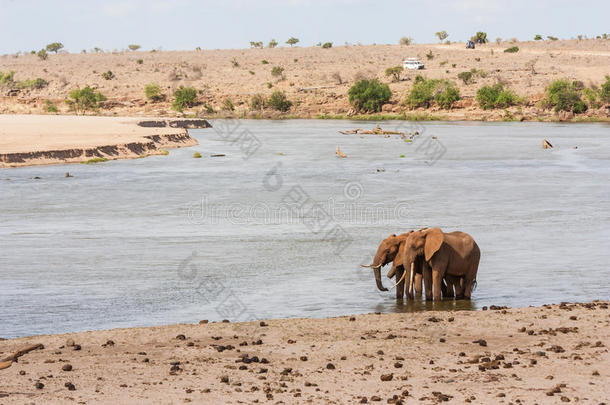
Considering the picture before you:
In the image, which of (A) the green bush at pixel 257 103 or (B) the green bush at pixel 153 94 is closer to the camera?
(A) the green bush at pixel 257 103

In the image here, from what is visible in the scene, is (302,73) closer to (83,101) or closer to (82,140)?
(83,101)

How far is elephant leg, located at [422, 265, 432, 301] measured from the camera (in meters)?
15.4

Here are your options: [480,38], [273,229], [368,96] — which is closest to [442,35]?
[480,38]

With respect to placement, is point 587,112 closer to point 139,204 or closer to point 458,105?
point 458,105

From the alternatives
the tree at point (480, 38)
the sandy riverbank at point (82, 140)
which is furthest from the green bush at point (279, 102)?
the tree at point (480, 38)

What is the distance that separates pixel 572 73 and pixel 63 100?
172ft

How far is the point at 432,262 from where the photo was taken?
15180 millimetres

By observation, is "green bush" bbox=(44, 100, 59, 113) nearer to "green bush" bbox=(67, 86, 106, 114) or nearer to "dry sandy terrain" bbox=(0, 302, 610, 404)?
"green bush" bbox=(67, 86, 106, 114)

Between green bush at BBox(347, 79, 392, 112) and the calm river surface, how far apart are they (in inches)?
1482

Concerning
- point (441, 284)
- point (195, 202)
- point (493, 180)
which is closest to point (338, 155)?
point (493, 180)

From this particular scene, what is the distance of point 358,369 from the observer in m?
10.7

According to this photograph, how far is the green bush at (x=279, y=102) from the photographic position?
9125 centimetres

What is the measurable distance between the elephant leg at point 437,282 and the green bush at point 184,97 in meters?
77.6

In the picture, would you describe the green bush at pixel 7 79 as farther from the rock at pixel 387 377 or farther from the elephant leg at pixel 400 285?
the rock at pixel 387 377
